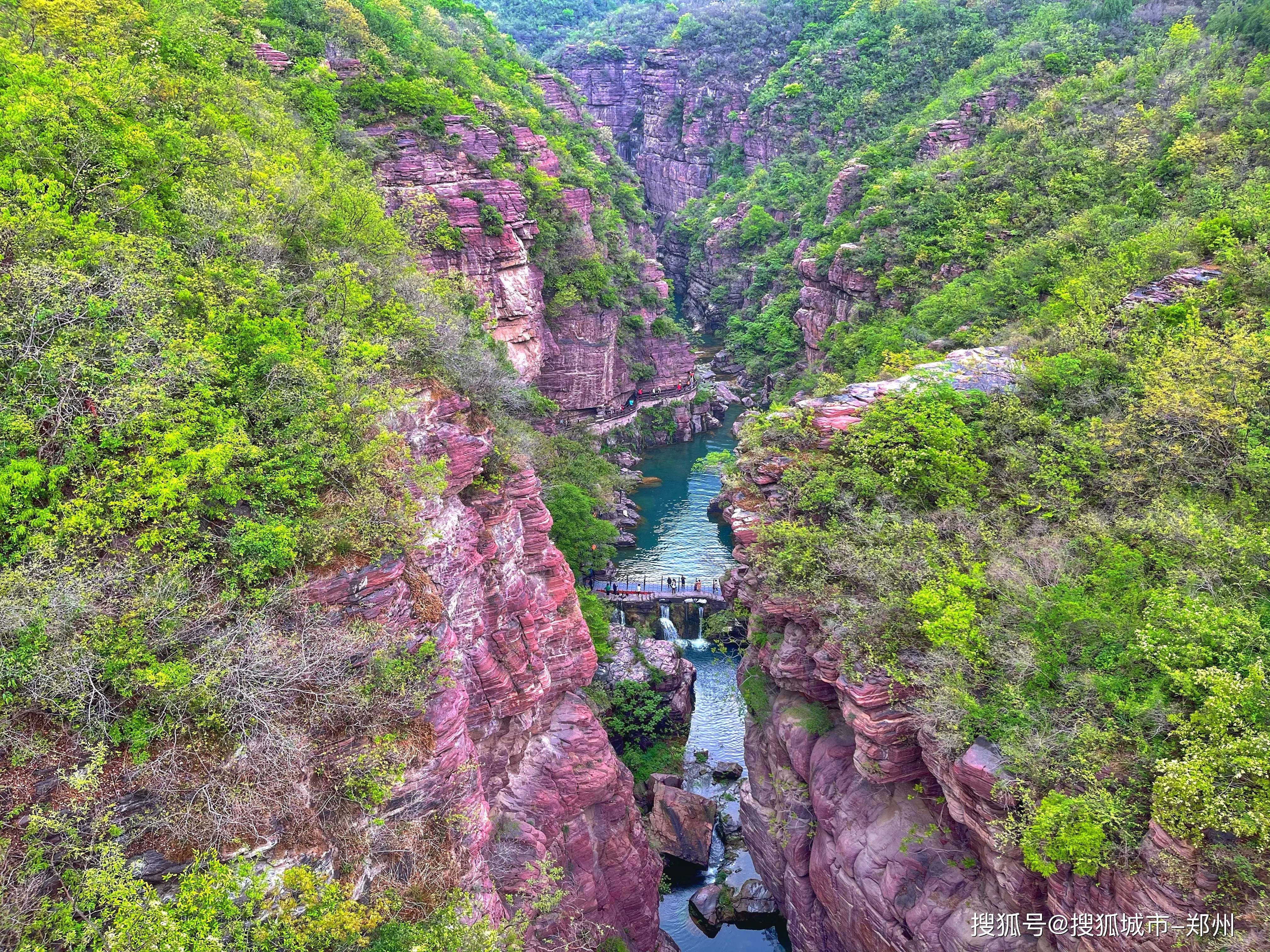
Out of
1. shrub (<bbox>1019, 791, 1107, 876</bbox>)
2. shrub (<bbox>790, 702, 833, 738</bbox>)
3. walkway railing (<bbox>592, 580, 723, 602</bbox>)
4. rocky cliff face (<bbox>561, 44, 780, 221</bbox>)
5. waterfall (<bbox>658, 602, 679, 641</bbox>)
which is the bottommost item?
waterfall (<bbox>658, 602, 679, 641</bbox>)

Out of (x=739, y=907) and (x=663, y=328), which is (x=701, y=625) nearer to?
(x=739, y=907)

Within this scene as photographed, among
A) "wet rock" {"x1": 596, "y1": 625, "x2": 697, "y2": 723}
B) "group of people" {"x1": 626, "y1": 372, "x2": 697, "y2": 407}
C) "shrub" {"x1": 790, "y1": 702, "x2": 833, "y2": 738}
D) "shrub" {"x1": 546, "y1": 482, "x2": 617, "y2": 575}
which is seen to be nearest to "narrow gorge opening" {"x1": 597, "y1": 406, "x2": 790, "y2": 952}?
"wet rock" {"x1": 596, "y1": 625, "x2": 697, "y2": 723}

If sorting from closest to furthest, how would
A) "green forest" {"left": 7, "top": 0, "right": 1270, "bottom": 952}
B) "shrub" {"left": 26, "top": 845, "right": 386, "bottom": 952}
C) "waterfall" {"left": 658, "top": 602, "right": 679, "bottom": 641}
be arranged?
1. "shrub" {"left": 26, "top": 845, "right": 386, "bottom": 952}
2. "green forest" {"left": 7, "top": 0, "right": 1270, "bottom": 952}
3. "waterfall" {"left": 658, "top": 602, "right": 679, "bottom": 641}

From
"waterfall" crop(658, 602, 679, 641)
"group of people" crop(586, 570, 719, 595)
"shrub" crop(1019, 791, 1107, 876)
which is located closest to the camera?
"shrub" crop(1019, 791, 1107, 876)

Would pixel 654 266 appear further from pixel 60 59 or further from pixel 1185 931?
pixel 1185 931

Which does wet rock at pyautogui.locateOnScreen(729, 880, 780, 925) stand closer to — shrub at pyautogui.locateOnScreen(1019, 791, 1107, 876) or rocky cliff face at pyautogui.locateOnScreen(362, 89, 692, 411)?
shrub at pyautogui.locateOnScreen(1019, 791, 1107, 876)

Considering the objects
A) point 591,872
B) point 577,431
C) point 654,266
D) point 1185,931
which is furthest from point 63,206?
point 654,266
